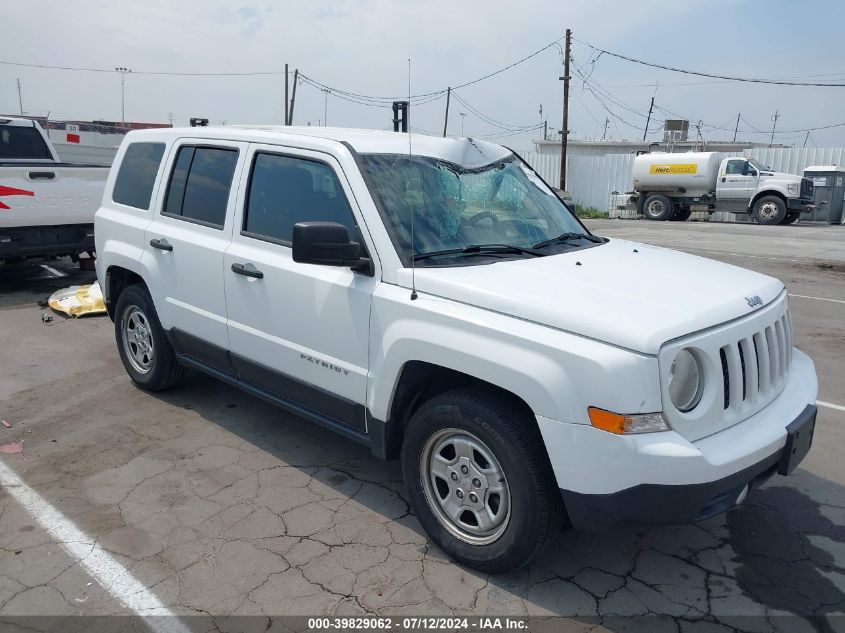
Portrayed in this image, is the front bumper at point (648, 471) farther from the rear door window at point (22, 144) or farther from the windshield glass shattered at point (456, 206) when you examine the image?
the rear door window at point (22, 144)

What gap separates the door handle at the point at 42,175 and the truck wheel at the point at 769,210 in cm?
2166

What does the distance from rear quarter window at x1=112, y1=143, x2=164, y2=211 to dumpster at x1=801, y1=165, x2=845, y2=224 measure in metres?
24.2

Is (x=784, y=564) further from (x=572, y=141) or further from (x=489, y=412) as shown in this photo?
(x=572, y=141)

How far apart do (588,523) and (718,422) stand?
2.17ft

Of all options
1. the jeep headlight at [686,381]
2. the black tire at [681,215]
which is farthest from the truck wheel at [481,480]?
the black tire at [681,215]

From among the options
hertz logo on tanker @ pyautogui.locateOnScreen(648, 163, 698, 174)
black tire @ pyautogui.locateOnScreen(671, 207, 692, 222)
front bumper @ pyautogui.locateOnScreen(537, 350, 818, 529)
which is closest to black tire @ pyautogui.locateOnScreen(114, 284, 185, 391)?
front bumper @ pyautogui.locateOnScreen(537, 350, 818, 529)

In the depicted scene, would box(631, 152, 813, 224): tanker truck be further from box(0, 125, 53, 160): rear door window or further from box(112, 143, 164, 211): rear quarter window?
box(112, 143, 164, 211): rear quarter window

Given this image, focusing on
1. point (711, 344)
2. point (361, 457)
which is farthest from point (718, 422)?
point (361, 457)

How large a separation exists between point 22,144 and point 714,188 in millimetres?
21687

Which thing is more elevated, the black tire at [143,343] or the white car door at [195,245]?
the white car door at [195,245]

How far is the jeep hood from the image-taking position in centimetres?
271

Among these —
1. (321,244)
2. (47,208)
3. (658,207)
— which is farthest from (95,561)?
(658,207)

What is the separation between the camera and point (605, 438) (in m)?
2.62

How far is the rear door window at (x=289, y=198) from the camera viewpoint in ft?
12.2
